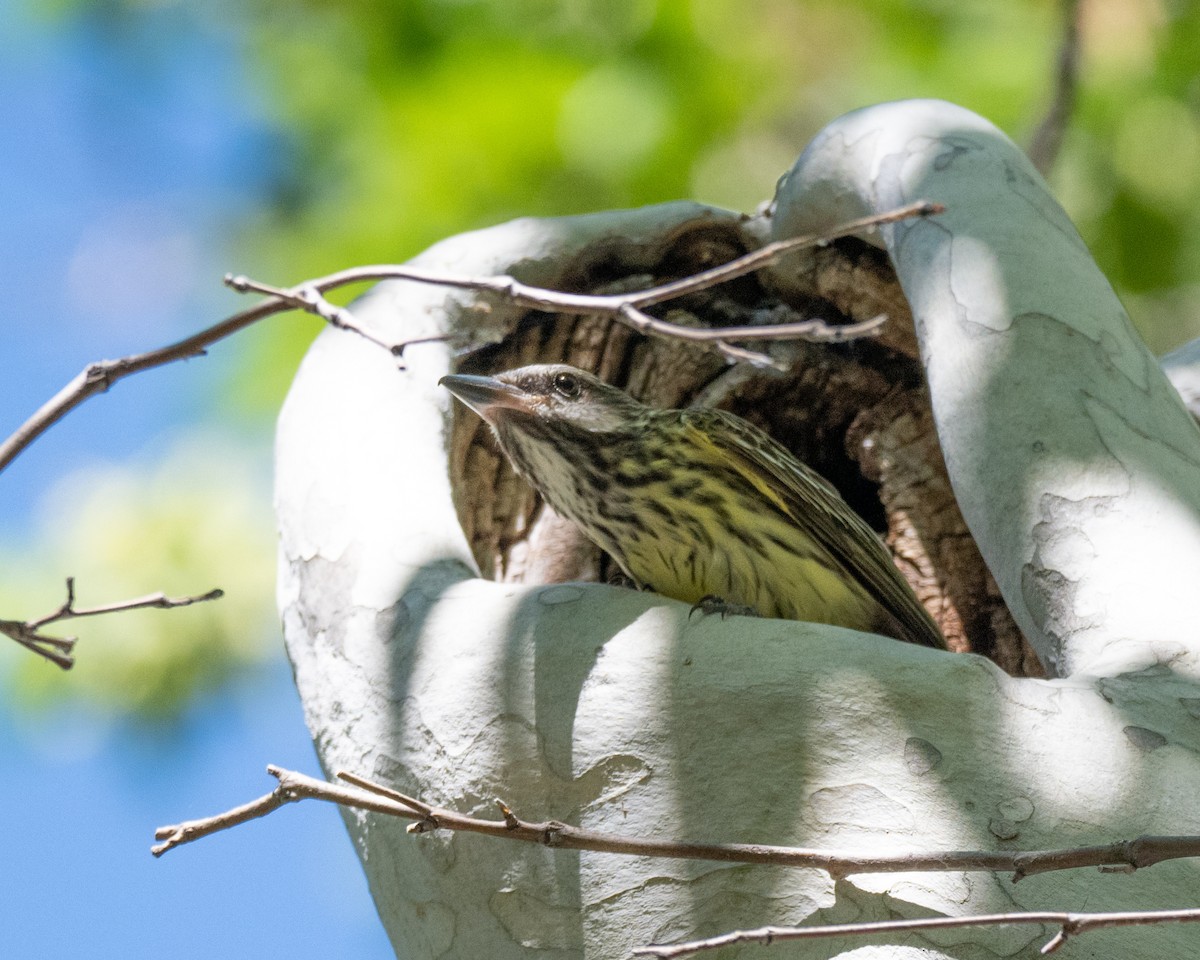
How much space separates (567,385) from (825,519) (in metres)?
0.96

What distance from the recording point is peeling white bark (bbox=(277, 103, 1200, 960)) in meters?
2.52

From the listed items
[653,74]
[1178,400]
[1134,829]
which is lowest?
[1134,829]

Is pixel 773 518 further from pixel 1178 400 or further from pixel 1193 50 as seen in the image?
pixel 1193 50

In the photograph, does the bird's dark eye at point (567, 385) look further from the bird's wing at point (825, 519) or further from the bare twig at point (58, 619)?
the bare twig at point (58, 619)

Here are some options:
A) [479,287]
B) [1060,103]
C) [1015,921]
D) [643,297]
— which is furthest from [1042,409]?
[1060,103]

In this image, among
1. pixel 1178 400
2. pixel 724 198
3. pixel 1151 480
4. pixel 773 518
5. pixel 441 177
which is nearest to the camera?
pixel 1151 480

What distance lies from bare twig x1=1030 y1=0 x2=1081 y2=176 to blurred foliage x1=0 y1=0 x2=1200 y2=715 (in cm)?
49

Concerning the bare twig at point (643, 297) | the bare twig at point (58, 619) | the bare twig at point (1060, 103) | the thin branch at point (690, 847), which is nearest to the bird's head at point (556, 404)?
the bare twig at point (58, 619)

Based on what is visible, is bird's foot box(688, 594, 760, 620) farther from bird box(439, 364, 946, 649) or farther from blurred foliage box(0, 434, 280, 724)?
blurred foliage box(0, 434, 280, 724)

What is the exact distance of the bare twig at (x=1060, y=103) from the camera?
5559mm

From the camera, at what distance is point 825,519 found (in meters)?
4.11

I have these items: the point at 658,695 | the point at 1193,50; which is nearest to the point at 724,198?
the point at 1193,50

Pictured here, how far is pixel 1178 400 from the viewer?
3676 millimetres

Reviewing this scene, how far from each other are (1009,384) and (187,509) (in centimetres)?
449
